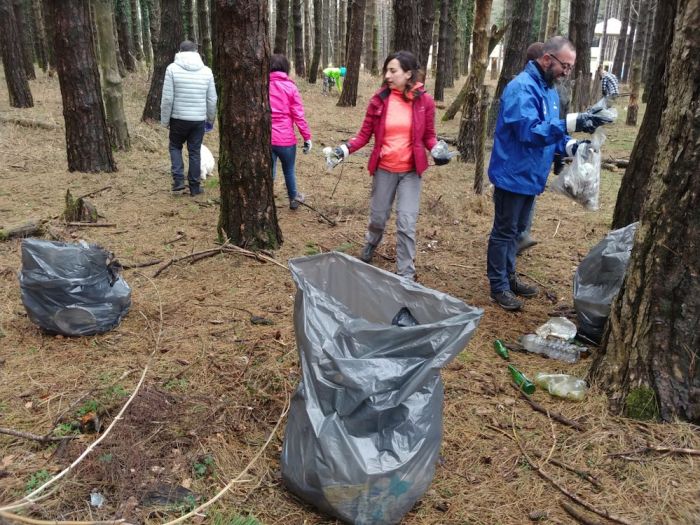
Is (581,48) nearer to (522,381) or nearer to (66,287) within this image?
(522,381)

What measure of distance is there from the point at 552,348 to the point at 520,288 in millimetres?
1039

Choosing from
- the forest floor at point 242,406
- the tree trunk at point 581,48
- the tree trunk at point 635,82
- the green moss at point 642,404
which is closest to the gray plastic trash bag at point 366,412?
the forest floor at point 242,406

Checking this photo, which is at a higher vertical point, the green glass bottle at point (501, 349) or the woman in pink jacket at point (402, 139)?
the woman in pink jacket at point (402, 139)

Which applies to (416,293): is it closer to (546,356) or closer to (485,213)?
(546,356)

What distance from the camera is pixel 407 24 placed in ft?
27.0

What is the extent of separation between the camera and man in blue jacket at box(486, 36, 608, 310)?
12.7 feet

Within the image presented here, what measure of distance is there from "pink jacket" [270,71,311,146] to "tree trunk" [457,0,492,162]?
8.72ft

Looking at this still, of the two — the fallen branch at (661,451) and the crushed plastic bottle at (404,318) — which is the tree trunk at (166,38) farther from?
the fallen branch at (661,451)

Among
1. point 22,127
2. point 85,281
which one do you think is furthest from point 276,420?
point 22,127

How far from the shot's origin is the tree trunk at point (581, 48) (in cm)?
1234

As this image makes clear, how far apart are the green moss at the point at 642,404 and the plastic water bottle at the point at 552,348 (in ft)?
2.22

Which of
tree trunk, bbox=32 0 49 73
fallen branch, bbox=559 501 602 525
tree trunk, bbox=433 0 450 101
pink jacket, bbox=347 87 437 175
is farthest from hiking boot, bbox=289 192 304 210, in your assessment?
tree trunk, bbox=32 0 49 73

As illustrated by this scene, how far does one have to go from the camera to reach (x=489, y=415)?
304 centimetres

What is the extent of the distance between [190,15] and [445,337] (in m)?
15.1
